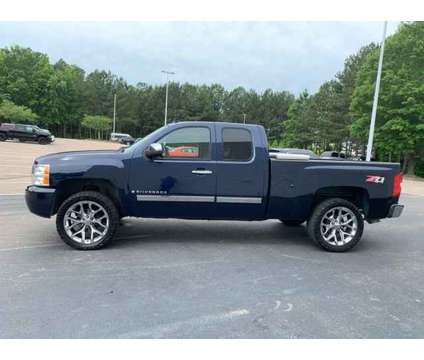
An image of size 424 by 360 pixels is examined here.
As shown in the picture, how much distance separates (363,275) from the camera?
4.90 m

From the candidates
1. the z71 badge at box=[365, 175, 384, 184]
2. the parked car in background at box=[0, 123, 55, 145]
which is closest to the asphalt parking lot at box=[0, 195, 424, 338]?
the z71 badge at box=[365, 175, 384, 184]

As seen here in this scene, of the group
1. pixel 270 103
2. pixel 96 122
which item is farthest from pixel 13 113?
pixel 270 103

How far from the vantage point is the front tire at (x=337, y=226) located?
5820 millimetres

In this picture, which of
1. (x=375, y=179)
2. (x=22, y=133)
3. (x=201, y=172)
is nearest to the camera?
(x=201, y=172)

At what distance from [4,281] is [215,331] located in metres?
2.51

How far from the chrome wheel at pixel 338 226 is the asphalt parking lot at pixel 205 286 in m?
0.24

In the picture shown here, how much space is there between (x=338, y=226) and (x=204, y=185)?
2179 mm

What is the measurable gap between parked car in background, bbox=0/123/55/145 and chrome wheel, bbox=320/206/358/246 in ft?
113

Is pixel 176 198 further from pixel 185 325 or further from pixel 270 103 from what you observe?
pixel 270 103

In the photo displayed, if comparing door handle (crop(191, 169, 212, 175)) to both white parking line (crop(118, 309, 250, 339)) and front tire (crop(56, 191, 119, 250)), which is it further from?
white parking line (crop(118, 309, 250, 339))

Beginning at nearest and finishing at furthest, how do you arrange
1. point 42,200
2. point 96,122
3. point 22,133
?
point 42,200
point 22,133
point 96,122

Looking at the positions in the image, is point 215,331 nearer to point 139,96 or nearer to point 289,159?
point 289,159

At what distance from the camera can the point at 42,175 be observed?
17.5 feet

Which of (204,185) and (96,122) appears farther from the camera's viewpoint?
(96,122)
